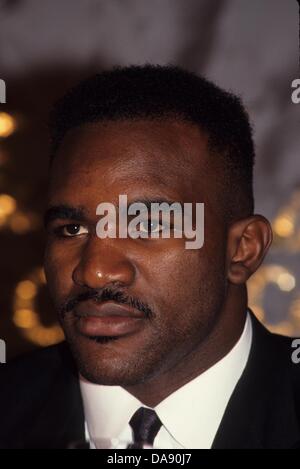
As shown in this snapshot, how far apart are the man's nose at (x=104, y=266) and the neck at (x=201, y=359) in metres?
0.20

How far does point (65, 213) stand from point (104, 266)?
13cm

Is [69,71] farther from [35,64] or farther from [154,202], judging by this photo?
[154,202]

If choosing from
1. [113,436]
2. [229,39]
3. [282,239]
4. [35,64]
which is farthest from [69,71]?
[113,436]

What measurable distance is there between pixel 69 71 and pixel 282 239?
75 cm

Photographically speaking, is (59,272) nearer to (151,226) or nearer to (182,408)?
(151,226)

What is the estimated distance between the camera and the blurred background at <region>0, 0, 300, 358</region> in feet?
6.78

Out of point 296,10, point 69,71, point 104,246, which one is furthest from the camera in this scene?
point 69,71

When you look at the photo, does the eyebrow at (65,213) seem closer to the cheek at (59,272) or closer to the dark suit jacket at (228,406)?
the cheek at (59,272)

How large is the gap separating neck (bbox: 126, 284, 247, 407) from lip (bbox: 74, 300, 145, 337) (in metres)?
0.13

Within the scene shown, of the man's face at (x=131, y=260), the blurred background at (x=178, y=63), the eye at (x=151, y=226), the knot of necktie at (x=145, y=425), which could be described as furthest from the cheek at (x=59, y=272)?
the blurred background at (x=178, y=63)

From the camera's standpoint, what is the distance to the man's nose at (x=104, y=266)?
4.02 ft

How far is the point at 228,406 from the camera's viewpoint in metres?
1.35

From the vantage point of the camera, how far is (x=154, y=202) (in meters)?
1.28
